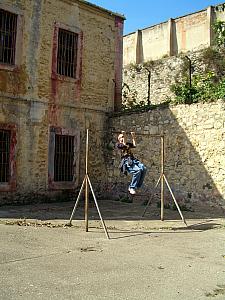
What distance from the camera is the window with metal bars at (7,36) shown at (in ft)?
41.8

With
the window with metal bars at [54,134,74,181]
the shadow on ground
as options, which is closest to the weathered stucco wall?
the shadow on ground

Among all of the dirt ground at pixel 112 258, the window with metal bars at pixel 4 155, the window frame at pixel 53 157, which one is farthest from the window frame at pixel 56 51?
the dirt ground at pixel 112 258

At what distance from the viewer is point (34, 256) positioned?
244 inches

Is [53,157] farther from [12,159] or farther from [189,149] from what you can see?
[189,149]

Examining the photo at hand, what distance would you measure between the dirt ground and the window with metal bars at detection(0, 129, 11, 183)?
1872 millimetres

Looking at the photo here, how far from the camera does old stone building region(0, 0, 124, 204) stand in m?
12.8

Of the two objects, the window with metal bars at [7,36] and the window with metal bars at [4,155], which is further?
the window with metal bars at [7,36]

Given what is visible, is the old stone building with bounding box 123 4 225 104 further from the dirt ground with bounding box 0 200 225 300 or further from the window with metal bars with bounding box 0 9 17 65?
the dirt ground with bounding box 0 200 225 300

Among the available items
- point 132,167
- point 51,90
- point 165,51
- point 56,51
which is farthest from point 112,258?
point 165,51

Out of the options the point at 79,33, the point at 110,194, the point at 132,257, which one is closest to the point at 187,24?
the point at 79,33

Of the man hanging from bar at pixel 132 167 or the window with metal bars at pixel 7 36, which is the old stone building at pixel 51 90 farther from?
the man hanging from bar at pixel 132 167

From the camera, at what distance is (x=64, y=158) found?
46.7 ft

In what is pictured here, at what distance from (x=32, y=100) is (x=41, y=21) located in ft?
9.36

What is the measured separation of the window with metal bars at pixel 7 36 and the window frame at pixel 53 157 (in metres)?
2.78
